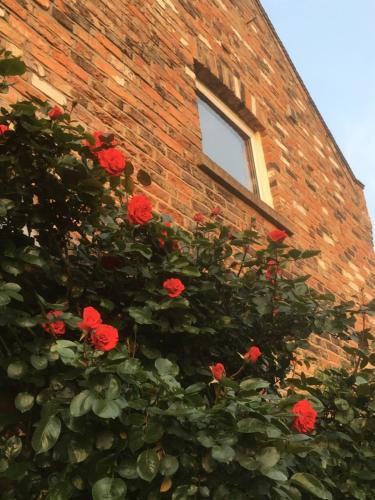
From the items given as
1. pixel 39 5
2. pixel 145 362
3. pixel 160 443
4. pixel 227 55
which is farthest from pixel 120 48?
pixel 160 443

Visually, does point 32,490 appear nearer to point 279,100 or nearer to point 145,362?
point 145,362

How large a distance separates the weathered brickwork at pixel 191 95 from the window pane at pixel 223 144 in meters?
0.22

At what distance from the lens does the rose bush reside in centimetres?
142

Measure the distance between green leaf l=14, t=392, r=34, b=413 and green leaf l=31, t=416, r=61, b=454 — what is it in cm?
11

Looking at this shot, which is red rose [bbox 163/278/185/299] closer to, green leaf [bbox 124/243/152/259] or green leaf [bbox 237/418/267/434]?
green leaf [bbox 124/243/152/259]

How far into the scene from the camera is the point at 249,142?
5.17m

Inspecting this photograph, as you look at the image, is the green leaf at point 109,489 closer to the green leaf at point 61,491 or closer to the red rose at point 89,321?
the green leaf at point 61,491

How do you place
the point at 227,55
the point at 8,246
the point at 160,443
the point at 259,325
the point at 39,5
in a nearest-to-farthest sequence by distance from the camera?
the point at 160,443
the point at 8,246
the point at 259,325
the point at 39,5
the point at 227,55

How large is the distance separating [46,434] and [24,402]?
166mm

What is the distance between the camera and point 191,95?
4.01 metres

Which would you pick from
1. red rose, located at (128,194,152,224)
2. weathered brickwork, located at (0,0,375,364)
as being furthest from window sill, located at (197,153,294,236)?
red rose, located at (128,194,152,224)

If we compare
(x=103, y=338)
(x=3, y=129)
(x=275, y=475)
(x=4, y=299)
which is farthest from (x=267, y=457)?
(x=3, y=129)

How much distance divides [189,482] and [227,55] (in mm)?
4358

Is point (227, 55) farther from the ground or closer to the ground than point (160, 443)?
farther from the ground
